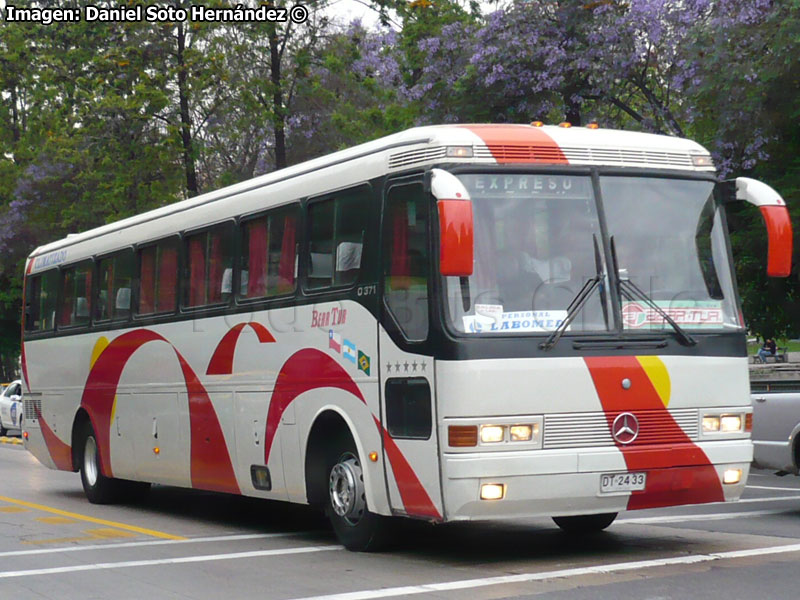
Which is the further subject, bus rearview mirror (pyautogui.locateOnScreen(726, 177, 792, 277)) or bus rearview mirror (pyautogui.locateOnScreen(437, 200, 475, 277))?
bus rearview mirror (pyautogui.locateOnScreen(726, 177, 792, 277))

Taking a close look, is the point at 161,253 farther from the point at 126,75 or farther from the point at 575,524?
the point at 126,75

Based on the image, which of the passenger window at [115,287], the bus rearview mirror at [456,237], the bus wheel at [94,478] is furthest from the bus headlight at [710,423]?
the bus wheel at [94,478]

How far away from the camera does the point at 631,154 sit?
1052 cm

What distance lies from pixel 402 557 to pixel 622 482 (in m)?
2.06

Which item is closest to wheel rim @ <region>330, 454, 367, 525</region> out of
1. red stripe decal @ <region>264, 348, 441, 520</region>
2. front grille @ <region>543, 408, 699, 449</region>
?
red stripe decal @ <region>264, 348, 441, 520</region>

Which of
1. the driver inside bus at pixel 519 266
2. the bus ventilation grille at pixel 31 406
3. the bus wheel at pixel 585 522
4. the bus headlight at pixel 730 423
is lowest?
the bus wheel at pixel 585 522

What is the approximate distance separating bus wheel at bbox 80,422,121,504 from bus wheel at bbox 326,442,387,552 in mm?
6620

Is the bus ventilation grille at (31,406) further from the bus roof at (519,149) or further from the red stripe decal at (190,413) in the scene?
the bus roof at (519,149)

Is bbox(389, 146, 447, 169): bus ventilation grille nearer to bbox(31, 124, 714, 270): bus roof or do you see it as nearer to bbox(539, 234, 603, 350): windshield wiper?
bbox(31, 124, 714, 270): bus roof

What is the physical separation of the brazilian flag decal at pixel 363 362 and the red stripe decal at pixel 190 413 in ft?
10.1

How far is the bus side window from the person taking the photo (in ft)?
33.0

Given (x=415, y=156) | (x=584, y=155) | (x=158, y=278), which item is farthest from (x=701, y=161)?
(x=158, y=278)

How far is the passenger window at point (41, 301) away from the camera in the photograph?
19.1m

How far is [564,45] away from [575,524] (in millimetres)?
15110
